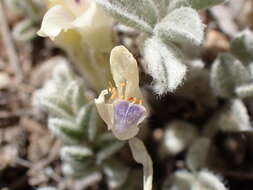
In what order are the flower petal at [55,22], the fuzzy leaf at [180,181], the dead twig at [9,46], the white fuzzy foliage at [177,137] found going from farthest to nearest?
1. the dead twig at [9,46]
2. the white fuzzy foliage at [177,137]
3. the fuzzy leaf at [180,181]
4. the flower petal at [55,22]

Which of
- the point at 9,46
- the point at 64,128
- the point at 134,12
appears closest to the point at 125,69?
the point at 134,12

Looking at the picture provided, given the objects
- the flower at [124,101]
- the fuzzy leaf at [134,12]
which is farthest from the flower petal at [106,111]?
the fuzzy leaf at [134,12]

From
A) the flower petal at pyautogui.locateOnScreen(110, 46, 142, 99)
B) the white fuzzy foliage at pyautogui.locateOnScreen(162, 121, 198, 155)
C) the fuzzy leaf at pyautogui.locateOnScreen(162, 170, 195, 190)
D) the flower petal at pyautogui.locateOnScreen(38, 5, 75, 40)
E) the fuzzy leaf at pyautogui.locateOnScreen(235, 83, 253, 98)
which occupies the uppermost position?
the flower petal at pyautogui.locateOnScreen(38, 5, 75, 40)

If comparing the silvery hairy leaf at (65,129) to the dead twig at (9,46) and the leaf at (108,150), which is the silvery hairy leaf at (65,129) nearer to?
the leaf at (108,150)

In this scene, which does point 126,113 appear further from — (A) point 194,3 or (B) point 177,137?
(B) point 177,137

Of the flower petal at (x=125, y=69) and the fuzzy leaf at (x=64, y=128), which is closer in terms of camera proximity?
the flower petal at (x=125, y=69)

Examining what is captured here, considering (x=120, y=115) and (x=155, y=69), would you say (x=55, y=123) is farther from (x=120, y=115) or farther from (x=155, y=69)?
(x=155, y=69)

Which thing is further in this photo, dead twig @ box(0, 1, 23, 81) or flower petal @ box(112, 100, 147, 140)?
dead twig @ box(0, 1, 23, 81)

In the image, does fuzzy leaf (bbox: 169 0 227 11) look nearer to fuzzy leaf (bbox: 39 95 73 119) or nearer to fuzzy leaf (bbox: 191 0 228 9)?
fuzzy leaf (bbox: 191 0 228 9)

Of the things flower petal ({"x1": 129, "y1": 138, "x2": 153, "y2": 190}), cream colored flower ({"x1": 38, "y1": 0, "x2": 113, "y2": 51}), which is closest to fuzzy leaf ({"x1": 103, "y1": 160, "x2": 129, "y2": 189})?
flower petal ({"x1": 129, "y1": 138, "x2": 153, "y2": 190})
